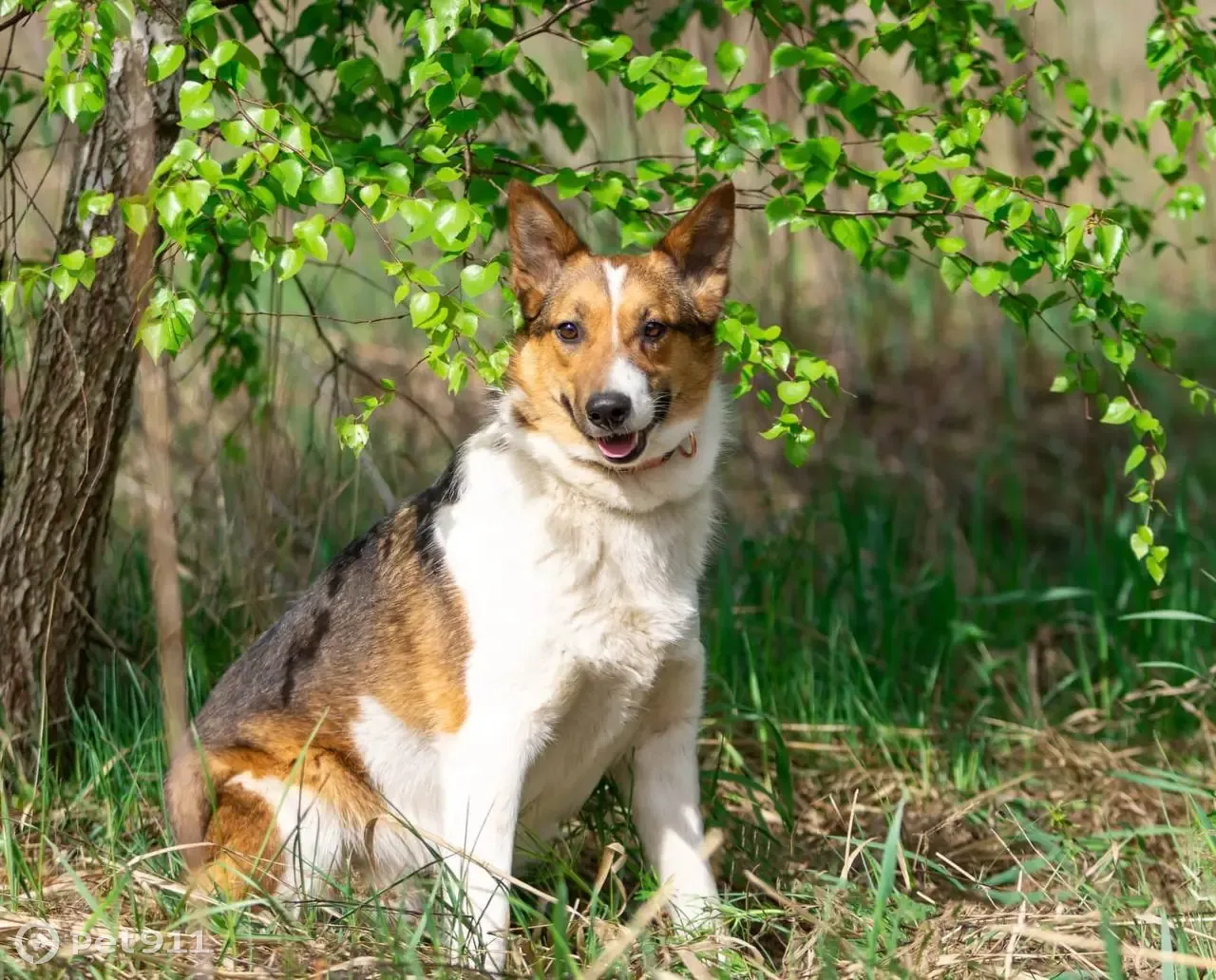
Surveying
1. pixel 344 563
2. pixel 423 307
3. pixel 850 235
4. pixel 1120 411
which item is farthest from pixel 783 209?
pixel 344 563

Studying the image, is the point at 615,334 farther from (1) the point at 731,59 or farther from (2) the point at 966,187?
(2) the point at 966,187

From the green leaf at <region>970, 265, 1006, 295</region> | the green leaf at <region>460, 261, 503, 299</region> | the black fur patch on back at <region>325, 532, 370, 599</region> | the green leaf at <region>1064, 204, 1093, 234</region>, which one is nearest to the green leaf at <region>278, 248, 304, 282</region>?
the green leaf at <region>460, 261, 503, 299</region>

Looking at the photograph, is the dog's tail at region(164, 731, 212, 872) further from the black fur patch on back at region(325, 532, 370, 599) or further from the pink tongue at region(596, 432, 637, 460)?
the pink tongue at region(596, 432, 637, 460)

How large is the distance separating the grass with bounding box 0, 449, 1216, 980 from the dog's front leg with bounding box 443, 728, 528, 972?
10 centimetres

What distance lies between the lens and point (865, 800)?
189 inches

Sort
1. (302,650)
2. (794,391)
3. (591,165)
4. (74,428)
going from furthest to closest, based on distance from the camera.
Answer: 1. (74,428)
2. (302,650)
3. (591,165)
4. (794,391)

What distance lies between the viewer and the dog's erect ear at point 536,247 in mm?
3689

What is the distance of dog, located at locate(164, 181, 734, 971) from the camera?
351cm

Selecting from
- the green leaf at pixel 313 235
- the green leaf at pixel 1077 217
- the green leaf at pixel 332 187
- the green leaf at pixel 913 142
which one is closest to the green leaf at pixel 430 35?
the green leaf at pixel 332 187

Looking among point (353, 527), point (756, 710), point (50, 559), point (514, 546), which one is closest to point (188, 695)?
point (50, 559)

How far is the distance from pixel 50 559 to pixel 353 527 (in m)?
1.37

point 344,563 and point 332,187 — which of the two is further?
point 344,563

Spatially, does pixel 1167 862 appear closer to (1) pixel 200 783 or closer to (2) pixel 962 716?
(2) pixel 962 716

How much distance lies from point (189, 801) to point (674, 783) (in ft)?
4.23
